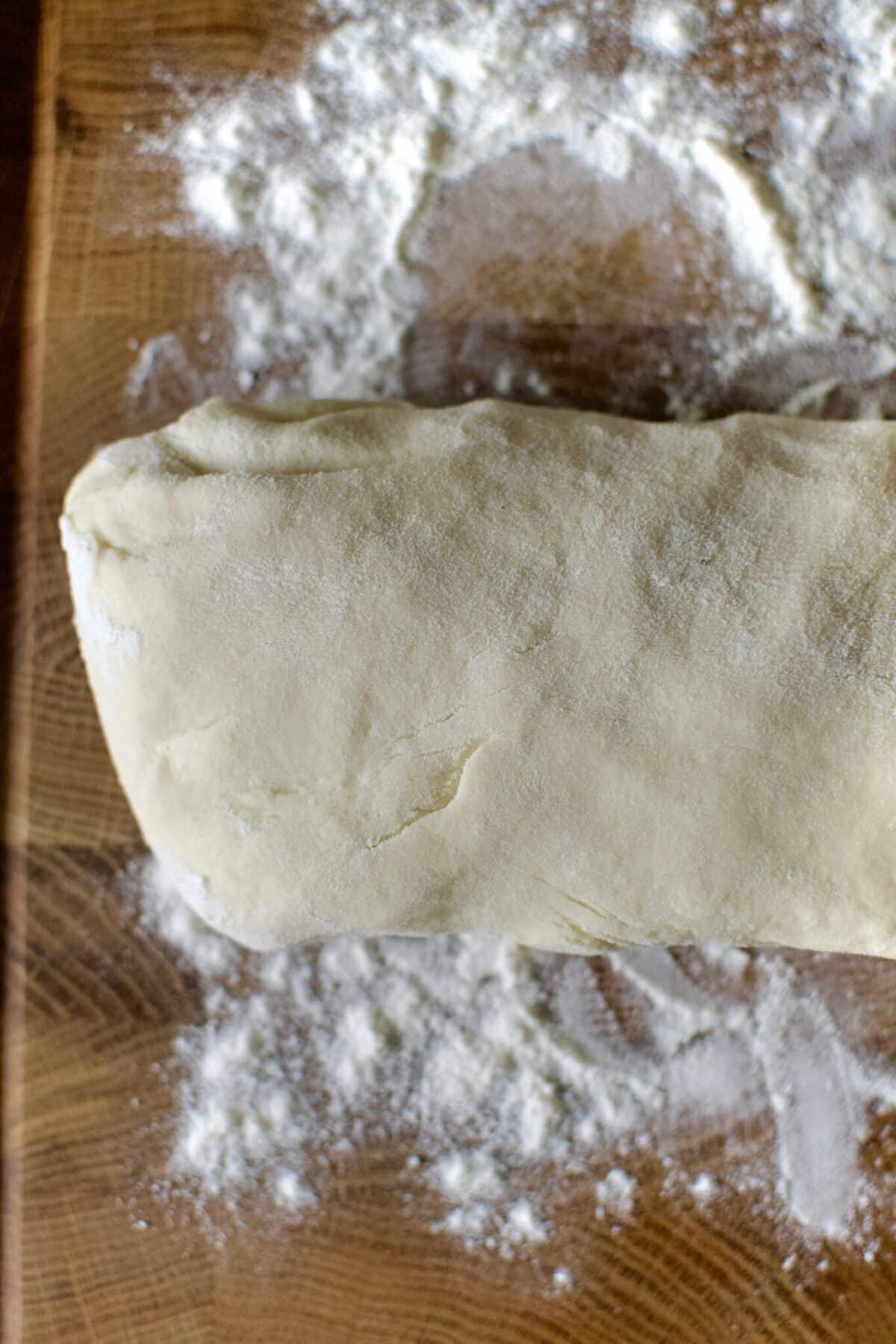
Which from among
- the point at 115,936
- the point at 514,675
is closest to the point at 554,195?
the point at 514,675

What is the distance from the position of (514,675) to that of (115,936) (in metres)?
0.66

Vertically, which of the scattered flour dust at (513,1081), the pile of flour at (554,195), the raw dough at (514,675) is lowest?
the scattered flour dust at (513,1081)

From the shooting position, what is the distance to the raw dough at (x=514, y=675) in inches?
35.7

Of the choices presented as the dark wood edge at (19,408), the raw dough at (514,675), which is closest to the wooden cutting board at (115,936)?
the dark wood edge at (19,408)

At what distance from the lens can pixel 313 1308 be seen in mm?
1230

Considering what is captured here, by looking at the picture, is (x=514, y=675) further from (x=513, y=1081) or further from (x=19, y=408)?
(x=19, y=408)

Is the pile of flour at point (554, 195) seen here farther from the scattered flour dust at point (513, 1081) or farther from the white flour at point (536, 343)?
the scattered flour dust at point (513, 1081)

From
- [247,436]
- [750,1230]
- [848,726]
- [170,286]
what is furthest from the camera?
[170,286]

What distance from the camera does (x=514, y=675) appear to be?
0.94 m

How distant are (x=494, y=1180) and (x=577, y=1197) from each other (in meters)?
0.10

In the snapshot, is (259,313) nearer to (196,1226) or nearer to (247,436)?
(247,436)

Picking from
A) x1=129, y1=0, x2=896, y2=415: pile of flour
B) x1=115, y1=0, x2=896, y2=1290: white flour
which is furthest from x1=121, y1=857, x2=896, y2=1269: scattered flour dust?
x1=129, y1=0, x2=896, y2=415: pile of flour

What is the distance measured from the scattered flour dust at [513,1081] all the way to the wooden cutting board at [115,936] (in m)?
0.04

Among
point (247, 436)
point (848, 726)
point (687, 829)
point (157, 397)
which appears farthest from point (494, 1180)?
point (157, 397)
